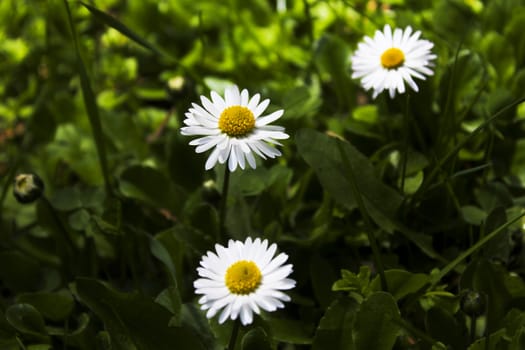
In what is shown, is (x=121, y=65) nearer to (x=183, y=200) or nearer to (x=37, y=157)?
(x=37, y=157)

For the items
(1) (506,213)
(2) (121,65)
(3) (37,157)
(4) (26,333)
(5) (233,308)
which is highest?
(2) (121,65)

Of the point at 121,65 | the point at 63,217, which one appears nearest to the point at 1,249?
the point at 63,217

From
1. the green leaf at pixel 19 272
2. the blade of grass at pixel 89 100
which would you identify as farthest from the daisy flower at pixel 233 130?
the green leaf at pixel 19 272

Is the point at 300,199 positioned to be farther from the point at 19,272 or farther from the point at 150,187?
the point at 19,272

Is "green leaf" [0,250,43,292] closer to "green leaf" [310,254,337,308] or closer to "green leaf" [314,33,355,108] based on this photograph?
"green leaf" [310,254,337,308]

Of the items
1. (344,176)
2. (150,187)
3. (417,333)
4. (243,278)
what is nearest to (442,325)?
(417,333)

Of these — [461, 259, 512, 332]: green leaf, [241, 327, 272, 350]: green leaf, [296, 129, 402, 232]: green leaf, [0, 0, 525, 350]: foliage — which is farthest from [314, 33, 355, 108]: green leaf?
[241, 327, 272, 350]: green leaf
